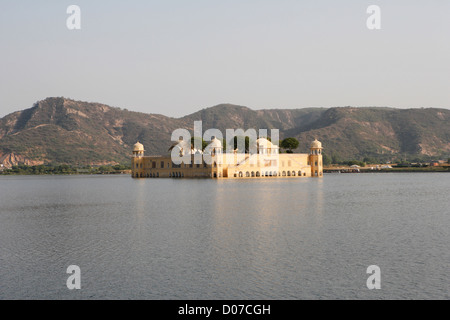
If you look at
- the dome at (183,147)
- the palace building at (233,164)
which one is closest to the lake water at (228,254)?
the palace building at (233,164)

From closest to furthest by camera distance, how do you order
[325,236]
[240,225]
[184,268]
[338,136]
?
[184,268] → [325,236] → [240,225] → [338,136]

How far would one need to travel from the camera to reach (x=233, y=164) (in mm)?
97312

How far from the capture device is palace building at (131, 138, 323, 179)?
9669cm

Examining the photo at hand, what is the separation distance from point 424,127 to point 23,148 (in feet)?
499

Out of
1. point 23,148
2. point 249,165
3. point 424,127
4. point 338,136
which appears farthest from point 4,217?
point 424,127

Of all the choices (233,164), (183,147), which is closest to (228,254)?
(233,164)

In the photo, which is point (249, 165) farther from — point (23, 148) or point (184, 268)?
point (23, 148)

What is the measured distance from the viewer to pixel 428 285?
15062mm

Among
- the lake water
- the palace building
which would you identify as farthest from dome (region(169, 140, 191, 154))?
the lake water

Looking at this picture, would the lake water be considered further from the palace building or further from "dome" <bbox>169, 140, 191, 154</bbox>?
"dome" <bbox>169, 140, 191, 154</bbox>

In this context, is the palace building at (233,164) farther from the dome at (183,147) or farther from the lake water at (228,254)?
the lake water at (228,254)

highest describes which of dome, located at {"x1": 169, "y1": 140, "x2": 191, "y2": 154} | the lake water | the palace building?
dome, located at {"x1": 169, "y1": 140, "x2": 191, "y2": 154}

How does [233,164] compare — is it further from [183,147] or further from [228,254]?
[228,254]

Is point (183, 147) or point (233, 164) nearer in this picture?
point (233, 164)
